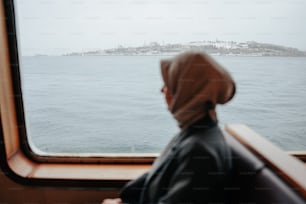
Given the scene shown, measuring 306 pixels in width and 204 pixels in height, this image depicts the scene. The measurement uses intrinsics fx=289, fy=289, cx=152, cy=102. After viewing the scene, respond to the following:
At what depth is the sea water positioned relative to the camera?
1.63 m

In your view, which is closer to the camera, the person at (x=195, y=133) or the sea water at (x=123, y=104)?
the person at (x=195, y=133)

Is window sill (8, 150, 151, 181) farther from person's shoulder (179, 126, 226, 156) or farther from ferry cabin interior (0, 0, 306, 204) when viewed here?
person's shoulder (179, 126, 226, 156)

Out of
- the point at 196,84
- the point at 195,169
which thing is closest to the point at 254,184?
the point at 195,169

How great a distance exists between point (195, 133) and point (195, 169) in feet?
0.44

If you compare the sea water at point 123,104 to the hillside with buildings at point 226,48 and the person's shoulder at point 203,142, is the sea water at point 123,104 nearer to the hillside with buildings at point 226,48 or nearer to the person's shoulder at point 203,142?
the hillside with buildings at point 226,48

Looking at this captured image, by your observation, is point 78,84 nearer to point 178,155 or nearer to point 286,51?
point 178,155

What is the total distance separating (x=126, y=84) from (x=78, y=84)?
0.29 m

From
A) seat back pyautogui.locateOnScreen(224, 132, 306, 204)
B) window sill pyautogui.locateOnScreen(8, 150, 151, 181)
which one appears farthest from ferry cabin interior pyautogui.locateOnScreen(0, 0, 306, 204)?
seat back pyautogui.locateOnScreen(224, 132, 306, 204)

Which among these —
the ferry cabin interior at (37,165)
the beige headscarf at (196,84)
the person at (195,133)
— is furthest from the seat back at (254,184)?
the ferry cabin interior at (37,165)

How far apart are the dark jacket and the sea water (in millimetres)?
672

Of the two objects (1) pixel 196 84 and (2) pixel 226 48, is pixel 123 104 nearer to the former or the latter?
(2) pixel 226 48

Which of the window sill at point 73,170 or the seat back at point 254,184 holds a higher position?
the seat back at point 254,184

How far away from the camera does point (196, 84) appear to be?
0.88 meters

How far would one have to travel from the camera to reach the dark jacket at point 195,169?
836 millimetres
